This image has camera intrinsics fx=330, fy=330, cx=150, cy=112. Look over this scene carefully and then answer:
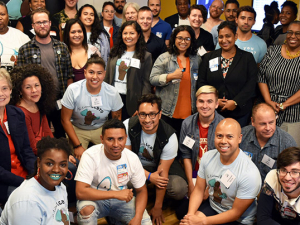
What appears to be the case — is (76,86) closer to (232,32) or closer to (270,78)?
(232,32)

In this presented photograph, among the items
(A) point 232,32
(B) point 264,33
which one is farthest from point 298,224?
(B) point 264,33

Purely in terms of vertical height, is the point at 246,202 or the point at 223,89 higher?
the point at 223,89

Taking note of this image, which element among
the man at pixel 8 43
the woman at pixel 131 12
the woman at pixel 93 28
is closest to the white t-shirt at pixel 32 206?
the man at pixel 8 43

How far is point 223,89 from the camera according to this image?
332 cm

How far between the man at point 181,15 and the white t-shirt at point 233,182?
2.70 meters

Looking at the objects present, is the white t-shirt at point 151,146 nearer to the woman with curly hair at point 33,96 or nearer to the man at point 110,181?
the man at point 110,181

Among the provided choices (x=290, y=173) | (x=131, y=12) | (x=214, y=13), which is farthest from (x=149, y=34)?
(x=290, y=173)

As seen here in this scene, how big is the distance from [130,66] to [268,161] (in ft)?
5.47

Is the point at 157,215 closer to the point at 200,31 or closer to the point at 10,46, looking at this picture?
the point at 10,46

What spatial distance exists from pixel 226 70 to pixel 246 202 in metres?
1.46

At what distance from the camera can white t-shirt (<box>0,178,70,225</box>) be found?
5.65 feet

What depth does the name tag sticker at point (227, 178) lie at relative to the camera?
2.36 metres

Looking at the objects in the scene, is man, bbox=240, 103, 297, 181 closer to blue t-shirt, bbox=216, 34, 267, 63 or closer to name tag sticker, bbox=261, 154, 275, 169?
name tag sticker, bbox=261, 154, 275, 169

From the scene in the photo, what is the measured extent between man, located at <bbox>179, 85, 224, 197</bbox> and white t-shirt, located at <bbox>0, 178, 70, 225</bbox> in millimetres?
1391
